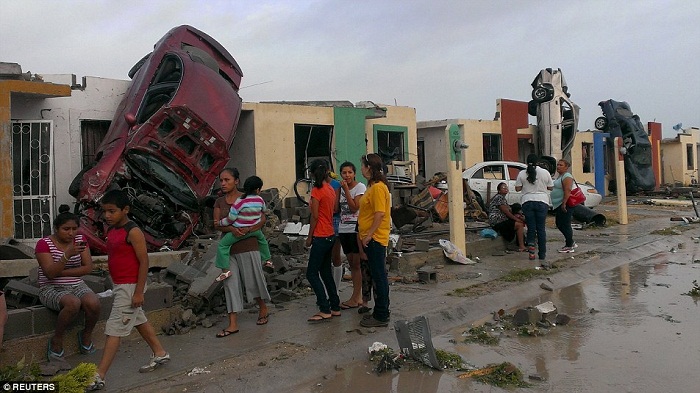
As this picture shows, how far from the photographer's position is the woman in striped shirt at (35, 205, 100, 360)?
468cm

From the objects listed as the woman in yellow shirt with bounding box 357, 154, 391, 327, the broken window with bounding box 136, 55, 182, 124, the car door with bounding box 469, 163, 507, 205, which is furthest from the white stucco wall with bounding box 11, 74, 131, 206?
the car door with bounding box 469, 163, 507, 205

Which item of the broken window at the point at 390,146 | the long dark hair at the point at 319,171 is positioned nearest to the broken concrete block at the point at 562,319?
the long dark hair at the point at 319,171

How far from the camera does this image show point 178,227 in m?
9.19

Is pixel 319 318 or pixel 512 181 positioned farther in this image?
pixel 512 181

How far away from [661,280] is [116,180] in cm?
807

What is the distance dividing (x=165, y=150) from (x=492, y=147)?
16.7 metres

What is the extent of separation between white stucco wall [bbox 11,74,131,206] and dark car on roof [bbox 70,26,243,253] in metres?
0.96

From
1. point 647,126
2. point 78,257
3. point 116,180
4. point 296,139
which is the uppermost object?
point 647,126

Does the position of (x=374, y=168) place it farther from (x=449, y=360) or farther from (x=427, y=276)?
(x=427, y=276)

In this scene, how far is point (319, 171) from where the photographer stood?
5980 millimetres

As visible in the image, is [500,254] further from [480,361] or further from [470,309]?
[480,361]

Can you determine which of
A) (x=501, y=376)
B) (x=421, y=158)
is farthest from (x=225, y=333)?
(x=421, y=158)

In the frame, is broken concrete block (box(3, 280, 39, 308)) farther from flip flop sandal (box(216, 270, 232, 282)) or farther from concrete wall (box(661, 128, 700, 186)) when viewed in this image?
concrete wall (box(661, 128, 700, 186))

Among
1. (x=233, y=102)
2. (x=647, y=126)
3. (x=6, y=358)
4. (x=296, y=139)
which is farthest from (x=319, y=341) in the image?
(x=647, y=126)
